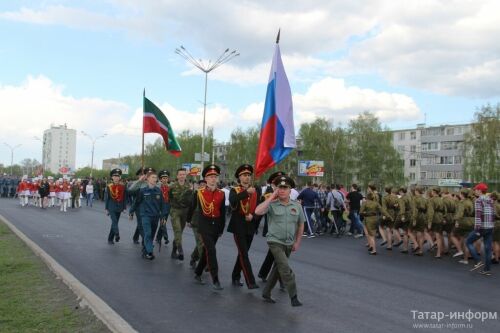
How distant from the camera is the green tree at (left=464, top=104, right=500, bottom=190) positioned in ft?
188

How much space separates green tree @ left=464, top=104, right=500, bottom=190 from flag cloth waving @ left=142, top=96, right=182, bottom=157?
50.4 m

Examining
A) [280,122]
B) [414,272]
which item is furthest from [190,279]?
[414,272]

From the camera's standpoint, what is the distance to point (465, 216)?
523 inches

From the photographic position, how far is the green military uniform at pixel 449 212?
559 inches

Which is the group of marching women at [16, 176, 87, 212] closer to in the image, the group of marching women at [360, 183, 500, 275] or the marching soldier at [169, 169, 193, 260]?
the marching soldier at [169, 169, 193, 260]

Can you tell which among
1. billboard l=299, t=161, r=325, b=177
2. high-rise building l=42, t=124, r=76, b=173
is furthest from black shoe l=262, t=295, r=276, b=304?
high-rise building l=42, t=124, r=76, b=173

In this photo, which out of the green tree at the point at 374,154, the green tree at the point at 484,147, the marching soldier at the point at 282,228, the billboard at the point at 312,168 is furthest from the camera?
the green tree at the point at 374,154

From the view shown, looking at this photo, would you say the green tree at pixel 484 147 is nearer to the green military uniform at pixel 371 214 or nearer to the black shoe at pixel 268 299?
the green military uniform at pixel 371 214

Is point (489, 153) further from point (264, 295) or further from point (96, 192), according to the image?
point (264, 295)

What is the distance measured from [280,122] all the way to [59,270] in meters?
4.28

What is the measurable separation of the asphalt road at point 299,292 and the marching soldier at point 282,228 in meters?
0.35

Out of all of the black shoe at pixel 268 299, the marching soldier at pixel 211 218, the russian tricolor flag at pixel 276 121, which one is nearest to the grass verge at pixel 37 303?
the marching soldier at pixel 211 218

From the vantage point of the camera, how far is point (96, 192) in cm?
4584

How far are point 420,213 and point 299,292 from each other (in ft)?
23.3
